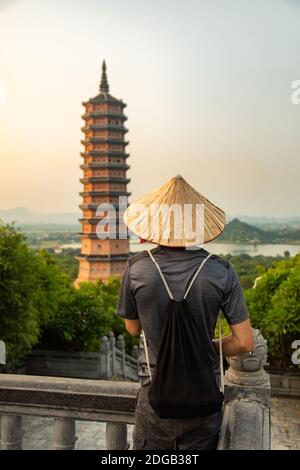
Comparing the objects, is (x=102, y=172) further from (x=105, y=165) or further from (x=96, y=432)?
(x=96, y=432)

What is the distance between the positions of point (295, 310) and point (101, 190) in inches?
850

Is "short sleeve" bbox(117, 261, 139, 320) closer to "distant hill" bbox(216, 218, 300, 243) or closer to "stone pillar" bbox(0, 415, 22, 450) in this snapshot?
"stone pillar" bbox(0, 415, 22, 450)

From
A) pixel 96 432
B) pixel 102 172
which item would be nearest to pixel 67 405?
pixel 96 432

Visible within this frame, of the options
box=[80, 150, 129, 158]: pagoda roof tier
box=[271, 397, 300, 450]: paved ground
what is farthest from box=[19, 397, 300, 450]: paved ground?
box=[80, 150, 129, 158]: pagoda roof tier

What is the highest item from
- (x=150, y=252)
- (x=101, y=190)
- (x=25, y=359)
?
(x=101, y=190)

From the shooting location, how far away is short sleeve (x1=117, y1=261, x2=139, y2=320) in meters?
1.99

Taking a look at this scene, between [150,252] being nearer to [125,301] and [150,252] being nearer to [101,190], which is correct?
[125,301]

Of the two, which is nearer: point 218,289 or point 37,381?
point 218,289

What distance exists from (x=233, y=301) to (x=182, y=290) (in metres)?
0.24

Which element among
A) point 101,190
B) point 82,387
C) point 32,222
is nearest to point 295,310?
point 82,387

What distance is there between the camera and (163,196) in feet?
7.05

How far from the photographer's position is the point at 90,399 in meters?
2.65
